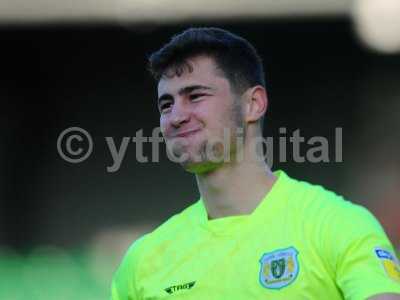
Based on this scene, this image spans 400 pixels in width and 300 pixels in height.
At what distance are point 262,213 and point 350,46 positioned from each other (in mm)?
4162

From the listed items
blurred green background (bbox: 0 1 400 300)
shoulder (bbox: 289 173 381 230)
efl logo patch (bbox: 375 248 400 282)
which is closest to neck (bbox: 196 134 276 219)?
shoulder (bbox: 289 173 381 230)

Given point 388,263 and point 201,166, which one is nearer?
point 388,263

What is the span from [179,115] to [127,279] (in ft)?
1.94

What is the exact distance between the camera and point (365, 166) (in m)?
6.75

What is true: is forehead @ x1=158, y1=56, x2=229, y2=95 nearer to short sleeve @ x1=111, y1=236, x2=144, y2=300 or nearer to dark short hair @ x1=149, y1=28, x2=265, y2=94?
dark short hair @ x1=149, y1=28, x2=265, y2=94

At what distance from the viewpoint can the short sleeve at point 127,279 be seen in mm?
3090

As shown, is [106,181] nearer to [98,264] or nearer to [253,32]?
[98,264]

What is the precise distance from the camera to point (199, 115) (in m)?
2.96

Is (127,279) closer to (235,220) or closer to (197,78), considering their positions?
(235,220)

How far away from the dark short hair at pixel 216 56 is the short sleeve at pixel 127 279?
2.01 feet

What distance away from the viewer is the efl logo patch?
2.52 meters

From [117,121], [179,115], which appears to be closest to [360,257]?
[179,115]

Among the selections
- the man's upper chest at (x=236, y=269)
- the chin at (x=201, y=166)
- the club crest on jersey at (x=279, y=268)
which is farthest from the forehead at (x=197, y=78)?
the club crest on jersey at (x=279, y=268)

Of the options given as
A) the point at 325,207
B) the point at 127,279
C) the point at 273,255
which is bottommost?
the point at 127,279
